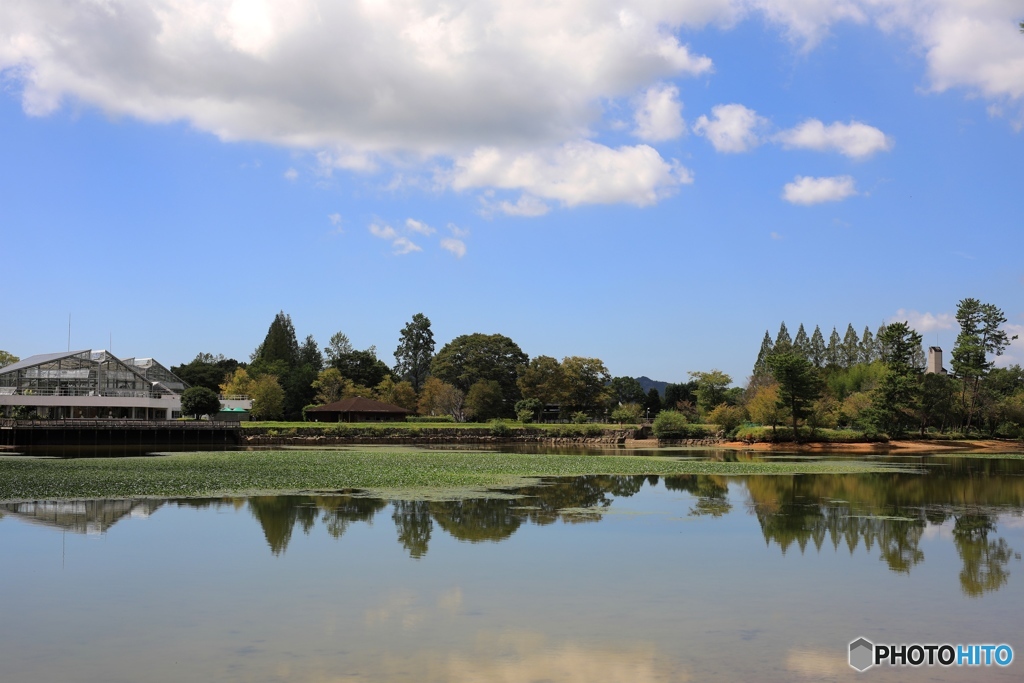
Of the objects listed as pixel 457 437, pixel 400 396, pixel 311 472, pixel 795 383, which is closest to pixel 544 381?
pixel 400 396

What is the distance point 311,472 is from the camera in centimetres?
3206

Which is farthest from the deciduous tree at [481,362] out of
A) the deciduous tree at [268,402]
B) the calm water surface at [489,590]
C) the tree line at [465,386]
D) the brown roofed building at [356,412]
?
the calm water surface at [489,590]

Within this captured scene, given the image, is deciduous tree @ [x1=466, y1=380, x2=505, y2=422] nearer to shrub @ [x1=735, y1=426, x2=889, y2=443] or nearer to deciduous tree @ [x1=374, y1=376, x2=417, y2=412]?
deciduous tree @ [x1=374, y1=376, x2=417, y2=412]

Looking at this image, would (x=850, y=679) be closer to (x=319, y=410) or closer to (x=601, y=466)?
(x=601, y=466)

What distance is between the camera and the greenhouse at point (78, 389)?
70.4 metres

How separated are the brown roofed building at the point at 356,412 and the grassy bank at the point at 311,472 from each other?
3948cm

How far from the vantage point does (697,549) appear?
16.0 meters

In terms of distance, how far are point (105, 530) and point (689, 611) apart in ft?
41.8

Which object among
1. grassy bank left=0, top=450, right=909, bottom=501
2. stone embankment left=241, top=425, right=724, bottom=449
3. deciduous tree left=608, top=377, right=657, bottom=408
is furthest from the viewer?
deciduous tree left=608, top=377, right=657, bottom=408

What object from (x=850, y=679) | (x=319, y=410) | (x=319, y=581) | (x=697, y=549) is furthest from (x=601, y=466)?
(x=319, y=410)

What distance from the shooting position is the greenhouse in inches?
2771

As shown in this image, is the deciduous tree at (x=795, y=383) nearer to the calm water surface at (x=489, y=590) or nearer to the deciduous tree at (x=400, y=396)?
the calm water surface at (x=489, y=590)

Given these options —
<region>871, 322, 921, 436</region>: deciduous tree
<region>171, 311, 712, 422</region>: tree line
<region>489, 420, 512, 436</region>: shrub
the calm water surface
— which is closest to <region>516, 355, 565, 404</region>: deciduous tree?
<region>171, 311, 712, 422</region>: tree line

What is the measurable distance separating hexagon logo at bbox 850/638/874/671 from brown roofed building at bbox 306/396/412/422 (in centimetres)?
7598
